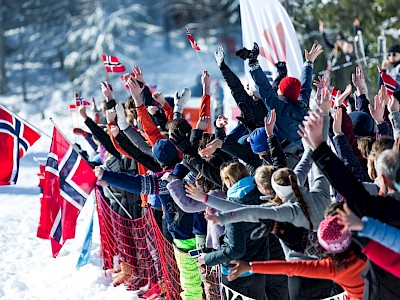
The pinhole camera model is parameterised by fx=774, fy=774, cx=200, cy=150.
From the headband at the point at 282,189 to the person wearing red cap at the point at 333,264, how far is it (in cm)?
58

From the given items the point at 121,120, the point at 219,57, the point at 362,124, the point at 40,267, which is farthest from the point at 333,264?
the point at 40,267

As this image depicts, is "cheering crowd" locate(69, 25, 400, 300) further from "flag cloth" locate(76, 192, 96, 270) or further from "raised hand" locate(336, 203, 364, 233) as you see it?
"flag cloth" locate(76, 192, 96, 270)

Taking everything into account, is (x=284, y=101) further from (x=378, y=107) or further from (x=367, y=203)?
(x=367, y=203)

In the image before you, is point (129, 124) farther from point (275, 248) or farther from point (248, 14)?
point (248, 14)

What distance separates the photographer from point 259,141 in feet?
19.5

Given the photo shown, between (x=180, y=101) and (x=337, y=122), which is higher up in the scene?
(x=180, y=101)

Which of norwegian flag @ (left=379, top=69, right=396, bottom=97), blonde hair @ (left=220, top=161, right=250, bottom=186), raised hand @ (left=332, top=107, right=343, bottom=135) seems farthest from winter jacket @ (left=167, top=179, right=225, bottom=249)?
norwegian flag @ (left=379, top=69, right=396, bottom=97)

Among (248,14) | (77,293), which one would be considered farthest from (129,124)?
(248,14)

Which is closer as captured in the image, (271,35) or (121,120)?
(121,120)

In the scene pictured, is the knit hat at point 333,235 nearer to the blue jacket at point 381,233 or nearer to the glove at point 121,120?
the blue jacket at point 381,233

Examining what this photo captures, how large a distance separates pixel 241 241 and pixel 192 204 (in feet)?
2.61

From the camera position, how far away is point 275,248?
581 centimetres

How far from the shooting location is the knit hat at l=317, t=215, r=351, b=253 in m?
4.15

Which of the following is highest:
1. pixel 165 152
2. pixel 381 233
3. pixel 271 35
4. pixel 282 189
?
pixel 271 35
